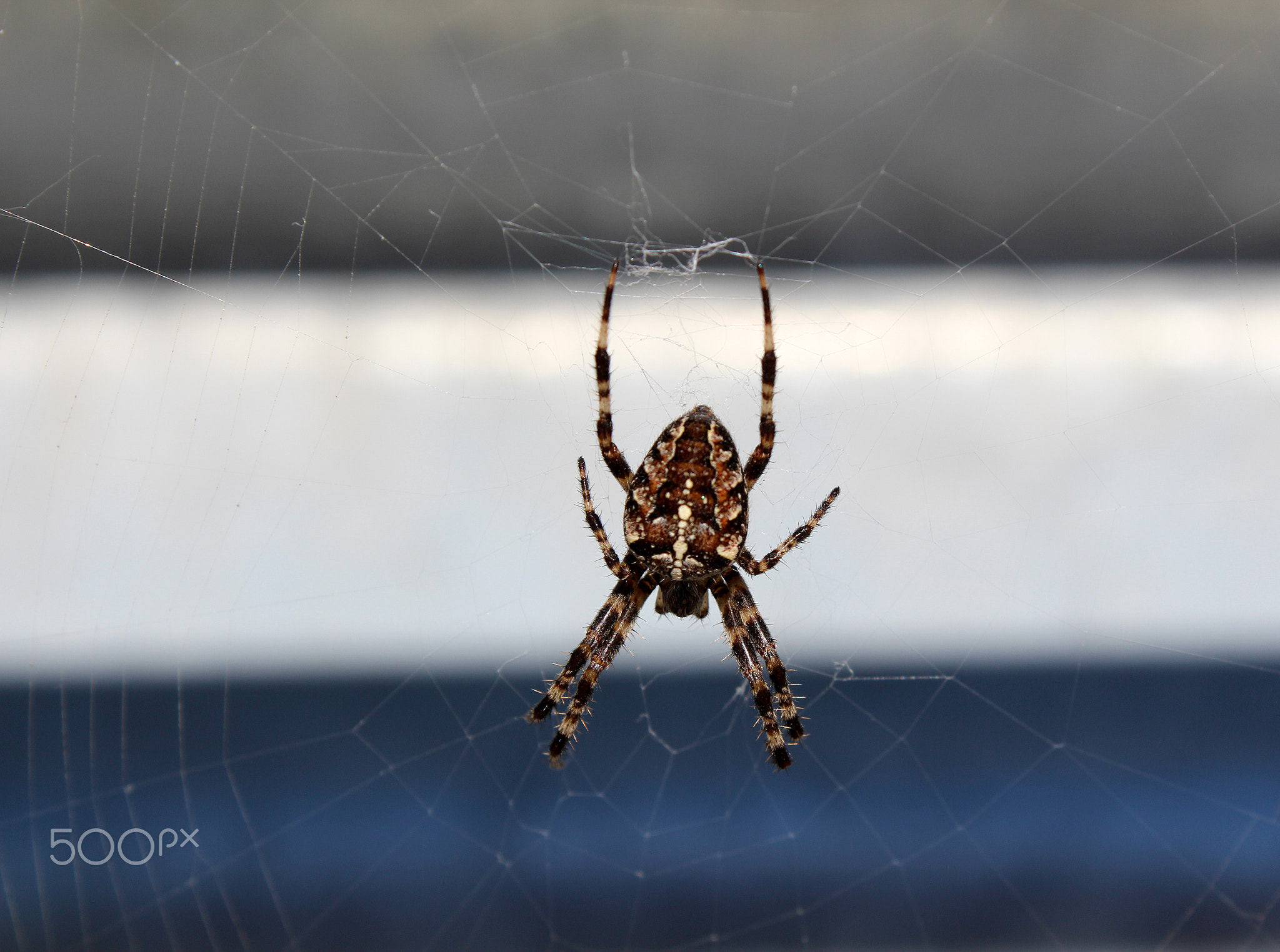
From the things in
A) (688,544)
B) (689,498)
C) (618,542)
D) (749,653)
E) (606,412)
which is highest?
(606,412)

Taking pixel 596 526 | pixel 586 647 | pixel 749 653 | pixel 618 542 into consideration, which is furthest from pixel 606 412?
pixel 618 542

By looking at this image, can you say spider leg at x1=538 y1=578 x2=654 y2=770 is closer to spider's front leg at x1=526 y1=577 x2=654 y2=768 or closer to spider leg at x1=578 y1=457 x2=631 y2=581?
spider's front leg at x1=526 y1=577 x2=654 y2=768

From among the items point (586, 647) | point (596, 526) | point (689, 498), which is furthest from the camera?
point (586, 647)

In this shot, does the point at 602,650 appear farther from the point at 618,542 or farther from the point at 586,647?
the point at 618,542

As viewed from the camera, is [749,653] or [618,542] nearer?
[749,653]

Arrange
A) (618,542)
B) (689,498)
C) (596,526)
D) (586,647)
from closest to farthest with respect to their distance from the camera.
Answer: (689,498)
(596,526)
(586,647)
(618,542)

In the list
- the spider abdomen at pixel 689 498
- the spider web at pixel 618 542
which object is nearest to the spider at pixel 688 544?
the spider abdomen at pixel 689 498
